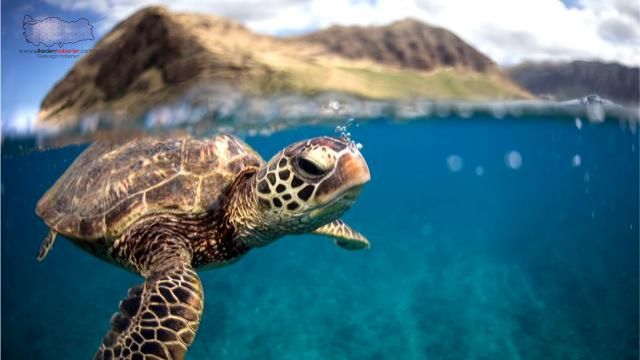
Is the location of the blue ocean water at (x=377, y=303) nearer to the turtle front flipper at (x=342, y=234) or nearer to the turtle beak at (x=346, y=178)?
the turtle front flipper at (x=342, y=234)

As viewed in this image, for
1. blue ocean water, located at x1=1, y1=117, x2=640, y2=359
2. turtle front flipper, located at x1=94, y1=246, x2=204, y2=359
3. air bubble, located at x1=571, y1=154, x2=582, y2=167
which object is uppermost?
air bubble, located at x1=571, y1=154, x2=582, y2=167

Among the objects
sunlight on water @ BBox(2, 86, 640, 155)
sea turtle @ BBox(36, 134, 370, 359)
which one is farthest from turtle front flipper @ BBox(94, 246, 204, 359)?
sunlight on water @ BBox(2, 86, 640, 155)

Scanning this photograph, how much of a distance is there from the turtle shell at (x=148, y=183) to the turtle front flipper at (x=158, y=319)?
0.96 meters

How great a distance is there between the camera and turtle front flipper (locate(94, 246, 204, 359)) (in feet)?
9.16

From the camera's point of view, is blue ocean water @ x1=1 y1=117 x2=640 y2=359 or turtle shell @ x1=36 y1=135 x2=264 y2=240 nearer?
turtle shell @ x1=36 y1=135 x2=264 y2=240

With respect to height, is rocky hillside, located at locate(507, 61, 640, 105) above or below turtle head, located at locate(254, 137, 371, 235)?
above

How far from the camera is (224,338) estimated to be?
8.18 meters

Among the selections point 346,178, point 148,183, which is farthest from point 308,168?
point 148,183

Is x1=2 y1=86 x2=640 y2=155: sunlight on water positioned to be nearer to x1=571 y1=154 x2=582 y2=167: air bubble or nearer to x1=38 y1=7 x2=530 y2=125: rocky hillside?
x1=38 y1=7 x2=530 y2=125: rocky hillside

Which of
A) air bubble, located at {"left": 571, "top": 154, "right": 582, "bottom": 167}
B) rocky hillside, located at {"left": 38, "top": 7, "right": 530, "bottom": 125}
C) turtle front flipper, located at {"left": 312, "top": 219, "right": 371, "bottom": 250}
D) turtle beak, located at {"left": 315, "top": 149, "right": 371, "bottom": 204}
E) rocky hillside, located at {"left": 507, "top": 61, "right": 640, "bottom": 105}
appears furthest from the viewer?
air bubble, located at {"left": 571, "top": 154, "right": 582, "bottom": 167}

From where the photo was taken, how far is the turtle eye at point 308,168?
10.1 feet

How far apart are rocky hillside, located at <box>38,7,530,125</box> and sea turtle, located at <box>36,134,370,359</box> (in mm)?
1403

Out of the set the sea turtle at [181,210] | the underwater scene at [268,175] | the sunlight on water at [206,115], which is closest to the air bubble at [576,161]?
the underwater scene at [268,175]

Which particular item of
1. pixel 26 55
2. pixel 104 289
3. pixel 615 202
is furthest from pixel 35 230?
pixel 615 202
